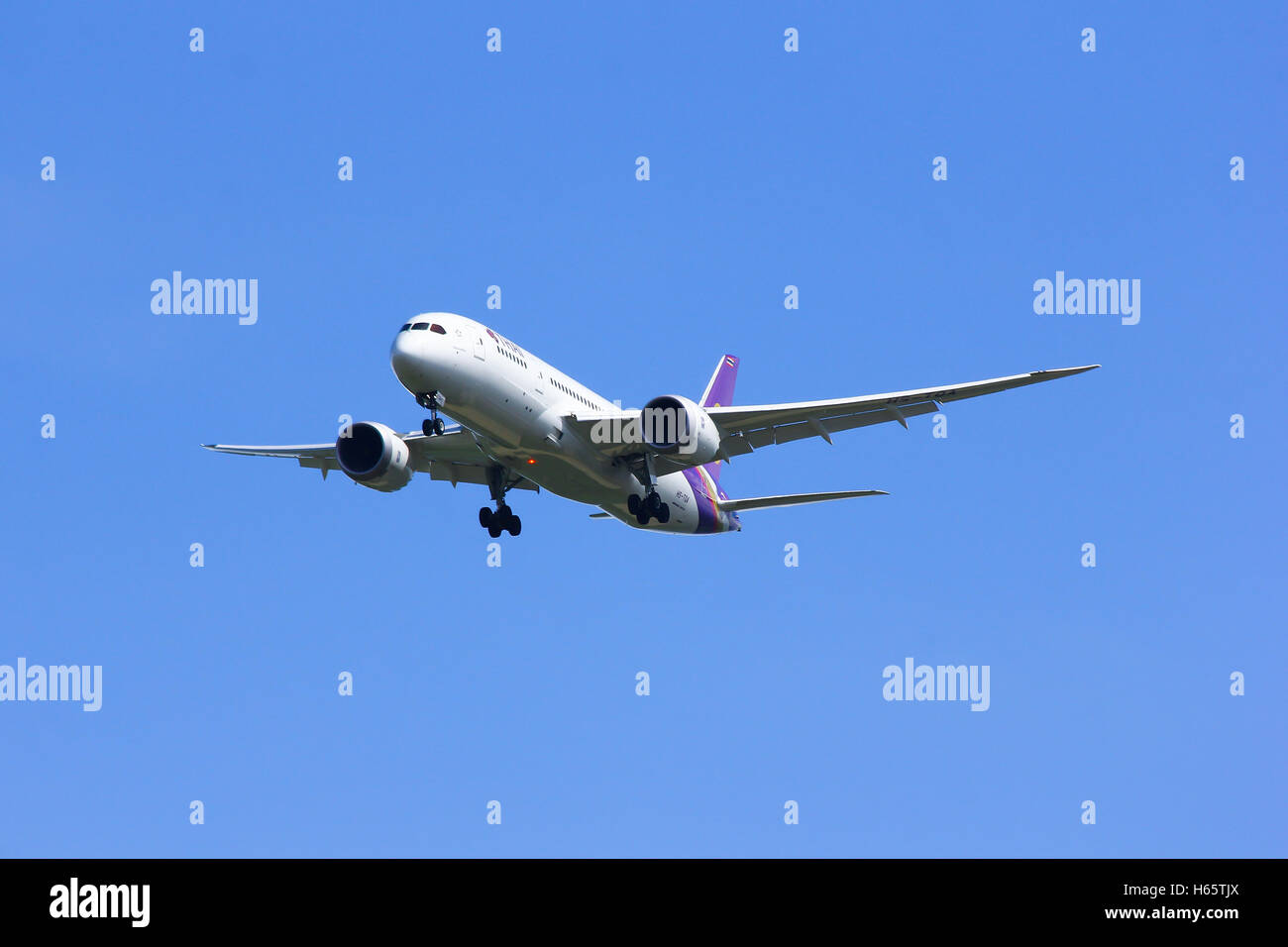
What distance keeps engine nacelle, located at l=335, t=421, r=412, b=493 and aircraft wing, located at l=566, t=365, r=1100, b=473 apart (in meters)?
6.03

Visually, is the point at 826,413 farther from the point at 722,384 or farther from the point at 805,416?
the point at 722,384

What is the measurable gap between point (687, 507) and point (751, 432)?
12.5ft

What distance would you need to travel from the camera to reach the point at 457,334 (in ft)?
115

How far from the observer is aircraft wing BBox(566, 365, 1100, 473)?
37.1 metres

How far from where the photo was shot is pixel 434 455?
43.0 m

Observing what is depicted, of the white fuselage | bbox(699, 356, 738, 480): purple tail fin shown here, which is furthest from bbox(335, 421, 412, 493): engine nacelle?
bbox(699, 356, 738, 480): purple tail fin

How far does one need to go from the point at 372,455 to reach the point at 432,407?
264 inches

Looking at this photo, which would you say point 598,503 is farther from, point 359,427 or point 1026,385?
point 1026,385

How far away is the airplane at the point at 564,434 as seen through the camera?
3516 centimetres

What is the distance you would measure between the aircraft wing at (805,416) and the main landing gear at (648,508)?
0.85 m

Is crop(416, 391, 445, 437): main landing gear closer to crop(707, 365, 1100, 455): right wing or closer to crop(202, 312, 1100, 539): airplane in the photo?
crop(202, 312, 1100, 539): airplane

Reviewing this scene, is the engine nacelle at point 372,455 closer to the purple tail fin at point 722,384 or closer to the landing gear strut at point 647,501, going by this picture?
the landing gear strut at point 647,501
